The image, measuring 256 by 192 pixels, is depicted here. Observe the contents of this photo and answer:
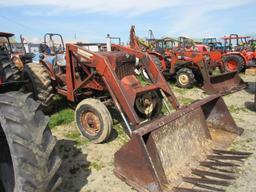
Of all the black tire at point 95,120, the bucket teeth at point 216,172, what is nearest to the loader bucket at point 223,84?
the bucket teeth at point 216,172

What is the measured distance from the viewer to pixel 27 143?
211 cm

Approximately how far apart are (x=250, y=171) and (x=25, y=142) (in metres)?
2.94

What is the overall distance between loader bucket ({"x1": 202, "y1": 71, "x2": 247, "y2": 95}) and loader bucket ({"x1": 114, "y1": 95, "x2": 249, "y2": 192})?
12.9ft

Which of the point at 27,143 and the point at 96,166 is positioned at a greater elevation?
the point at 27,143

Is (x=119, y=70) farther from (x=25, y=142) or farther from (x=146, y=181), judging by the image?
(x=25, y=142)

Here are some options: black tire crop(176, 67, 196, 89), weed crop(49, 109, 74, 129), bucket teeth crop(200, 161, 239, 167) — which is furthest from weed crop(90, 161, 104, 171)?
black tire crop(176, 67, 196, 89)

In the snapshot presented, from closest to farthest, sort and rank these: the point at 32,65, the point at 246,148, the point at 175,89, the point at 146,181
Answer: the point at 146,181
the point at 246,148
the point at 32,65
the point at 175,89

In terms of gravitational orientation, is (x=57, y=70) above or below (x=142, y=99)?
above

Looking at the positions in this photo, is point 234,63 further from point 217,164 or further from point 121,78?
point 217,164

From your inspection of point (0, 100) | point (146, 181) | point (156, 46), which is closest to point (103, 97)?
point (146, 181)

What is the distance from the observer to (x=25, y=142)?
2.10 meters

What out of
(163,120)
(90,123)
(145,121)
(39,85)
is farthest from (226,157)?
(39,85)

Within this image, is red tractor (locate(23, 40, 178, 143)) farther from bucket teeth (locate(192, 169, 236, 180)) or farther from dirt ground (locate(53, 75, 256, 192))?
bucket teeth (locate(192, 169, 236, 180))

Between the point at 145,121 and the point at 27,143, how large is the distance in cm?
255
